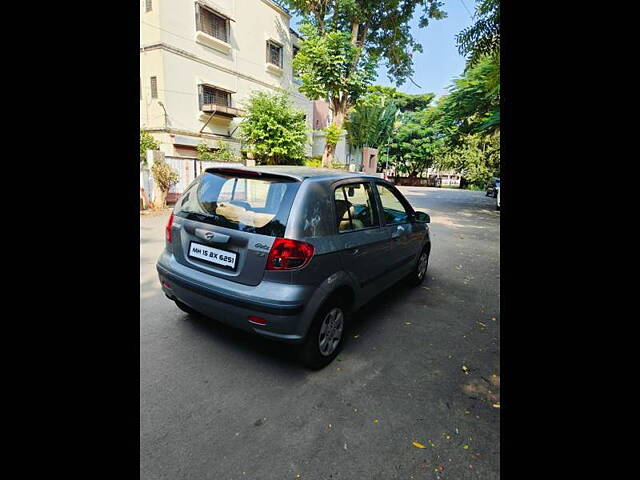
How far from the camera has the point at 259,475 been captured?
194 centimetres

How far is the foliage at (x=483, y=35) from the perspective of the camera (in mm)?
4254

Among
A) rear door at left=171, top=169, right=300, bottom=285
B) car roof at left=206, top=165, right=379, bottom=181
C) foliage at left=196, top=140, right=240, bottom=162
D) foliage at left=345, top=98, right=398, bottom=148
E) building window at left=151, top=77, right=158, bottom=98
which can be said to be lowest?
rear door at left=171, top=169, right=300, bottom=285

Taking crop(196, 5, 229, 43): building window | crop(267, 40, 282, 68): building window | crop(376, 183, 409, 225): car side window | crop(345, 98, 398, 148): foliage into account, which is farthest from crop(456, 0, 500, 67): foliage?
crop(345, 98, 398, 148): foliage

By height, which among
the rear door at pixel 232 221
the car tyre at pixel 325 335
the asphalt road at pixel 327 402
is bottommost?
the asphalt road at pixel 327 402

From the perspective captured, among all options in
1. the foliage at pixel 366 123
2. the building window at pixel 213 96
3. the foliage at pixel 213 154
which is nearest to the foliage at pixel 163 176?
the foliage at pixel 213 154

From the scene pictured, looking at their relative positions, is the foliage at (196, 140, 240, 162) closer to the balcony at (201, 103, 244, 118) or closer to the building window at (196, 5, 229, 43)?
the balcony at (201, 103, 244, 118)

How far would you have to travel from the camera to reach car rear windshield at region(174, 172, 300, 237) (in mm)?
2738

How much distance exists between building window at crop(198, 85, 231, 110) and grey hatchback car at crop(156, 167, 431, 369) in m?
16.2

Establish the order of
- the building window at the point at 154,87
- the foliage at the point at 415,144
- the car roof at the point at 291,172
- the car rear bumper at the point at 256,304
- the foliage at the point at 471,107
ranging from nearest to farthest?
the car rear bumper at the point at 256,304 → the car roof at the point at 291,172 → the foliage at the point at 471,107 → the building window at the point at 154,87 → the foliage at the point at 415,144

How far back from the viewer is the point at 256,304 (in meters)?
2.62

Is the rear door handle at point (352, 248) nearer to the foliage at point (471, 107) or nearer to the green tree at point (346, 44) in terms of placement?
the foliage at point (471, 107)
